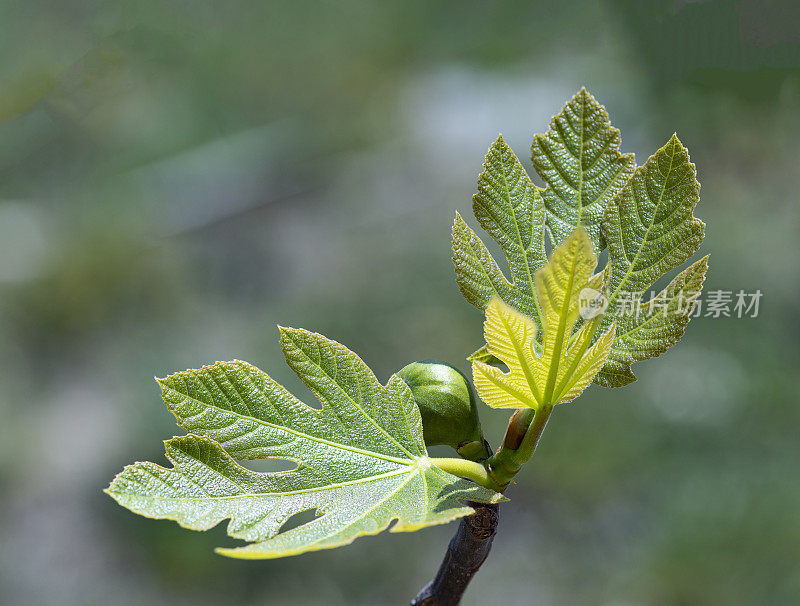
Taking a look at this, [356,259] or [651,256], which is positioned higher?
[356,259]

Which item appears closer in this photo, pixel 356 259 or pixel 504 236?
pixel 504 236

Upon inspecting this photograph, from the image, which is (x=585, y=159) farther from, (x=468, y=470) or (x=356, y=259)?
(x=356, y=259)

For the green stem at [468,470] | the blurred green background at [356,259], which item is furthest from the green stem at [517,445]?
the blurred green background at [356,259]

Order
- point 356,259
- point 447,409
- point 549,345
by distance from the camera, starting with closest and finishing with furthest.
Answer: point 549,345
point 447,409
point 356,259

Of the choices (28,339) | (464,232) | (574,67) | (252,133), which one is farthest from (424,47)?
(464,232)

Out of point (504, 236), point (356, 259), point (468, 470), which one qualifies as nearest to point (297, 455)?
point (468, 470)

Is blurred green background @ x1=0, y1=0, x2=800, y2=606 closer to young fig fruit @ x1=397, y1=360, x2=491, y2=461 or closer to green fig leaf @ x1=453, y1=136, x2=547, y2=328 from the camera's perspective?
young fig fruit @ x1=397, y1=360, x2=491, y2=461

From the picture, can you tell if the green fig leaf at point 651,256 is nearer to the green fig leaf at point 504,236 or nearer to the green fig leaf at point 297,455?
the green fig leaf at point 504,236
